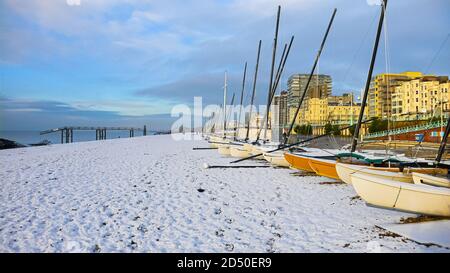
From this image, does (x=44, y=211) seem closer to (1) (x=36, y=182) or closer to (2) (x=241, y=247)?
(1) (x=36, y=182)

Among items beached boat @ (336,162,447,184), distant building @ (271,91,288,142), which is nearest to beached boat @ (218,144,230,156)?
distant building @ (271,91,288,142)

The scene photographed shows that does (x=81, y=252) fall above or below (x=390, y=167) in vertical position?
below

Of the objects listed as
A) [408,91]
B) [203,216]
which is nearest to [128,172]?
[203,216]

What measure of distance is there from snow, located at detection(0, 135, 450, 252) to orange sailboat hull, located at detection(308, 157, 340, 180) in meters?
0.43

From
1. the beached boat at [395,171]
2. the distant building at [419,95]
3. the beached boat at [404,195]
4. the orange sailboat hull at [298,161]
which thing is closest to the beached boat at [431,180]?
the beached boat at [395,171]

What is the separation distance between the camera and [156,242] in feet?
17.8

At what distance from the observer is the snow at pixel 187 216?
5.31m

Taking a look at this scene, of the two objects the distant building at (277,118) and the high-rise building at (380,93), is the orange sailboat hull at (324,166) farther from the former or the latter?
the high-rise building at (380,93)

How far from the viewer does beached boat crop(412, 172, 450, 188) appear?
714 centimetres

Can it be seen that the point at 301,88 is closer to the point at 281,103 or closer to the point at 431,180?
the point at 281,103

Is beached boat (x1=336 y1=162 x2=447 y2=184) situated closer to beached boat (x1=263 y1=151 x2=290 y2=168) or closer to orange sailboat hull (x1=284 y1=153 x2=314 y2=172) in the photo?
orange sailboat hull (x1=284 y1=153 x2=314 y2=172)

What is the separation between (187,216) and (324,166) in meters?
6.73

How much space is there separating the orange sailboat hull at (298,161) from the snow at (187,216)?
3.55ft

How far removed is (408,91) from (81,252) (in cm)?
9206
